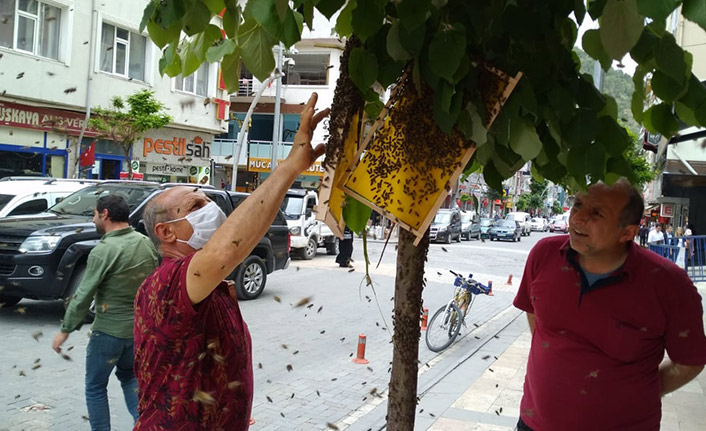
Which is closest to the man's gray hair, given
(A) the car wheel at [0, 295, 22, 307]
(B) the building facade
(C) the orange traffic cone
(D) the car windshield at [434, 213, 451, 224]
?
(C) the orange traffic cone

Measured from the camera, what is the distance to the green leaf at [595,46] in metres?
2.02

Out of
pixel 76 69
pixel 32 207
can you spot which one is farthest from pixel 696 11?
pixel 76 69

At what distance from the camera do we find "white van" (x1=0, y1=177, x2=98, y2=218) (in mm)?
11211

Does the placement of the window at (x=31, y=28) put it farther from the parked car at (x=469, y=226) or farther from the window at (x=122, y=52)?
the parked car at (x=469, y=226)

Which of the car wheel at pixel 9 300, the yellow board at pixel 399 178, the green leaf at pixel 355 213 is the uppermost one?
the yellow board at pixel 399 178

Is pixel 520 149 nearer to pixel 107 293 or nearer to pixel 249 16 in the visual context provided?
pixel 249 16

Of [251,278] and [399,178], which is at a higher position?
[399,178]

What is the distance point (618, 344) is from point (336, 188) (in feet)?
5.00

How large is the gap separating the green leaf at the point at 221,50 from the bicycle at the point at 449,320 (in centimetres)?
793

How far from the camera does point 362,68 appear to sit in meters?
2.06

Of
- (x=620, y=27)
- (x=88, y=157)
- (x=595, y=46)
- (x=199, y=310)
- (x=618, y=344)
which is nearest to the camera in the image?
(x=620, y=27)

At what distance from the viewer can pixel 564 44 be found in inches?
89.7

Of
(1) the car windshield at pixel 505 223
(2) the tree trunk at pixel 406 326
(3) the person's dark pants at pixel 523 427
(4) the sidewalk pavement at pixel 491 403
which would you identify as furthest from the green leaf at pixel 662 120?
(1) the car windshield at pixel 505 223

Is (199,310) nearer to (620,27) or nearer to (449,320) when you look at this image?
(620,27)
